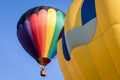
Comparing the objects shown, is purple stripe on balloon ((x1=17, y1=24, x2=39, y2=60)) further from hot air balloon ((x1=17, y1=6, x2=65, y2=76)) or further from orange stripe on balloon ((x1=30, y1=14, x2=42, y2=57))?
orange stripe on balloon ((x1=30, y1=14, x2=42, y2=57))

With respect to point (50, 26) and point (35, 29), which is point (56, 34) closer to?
point (50, 26)

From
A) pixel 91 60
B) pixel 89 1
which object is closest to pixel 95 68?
pixel 91 60

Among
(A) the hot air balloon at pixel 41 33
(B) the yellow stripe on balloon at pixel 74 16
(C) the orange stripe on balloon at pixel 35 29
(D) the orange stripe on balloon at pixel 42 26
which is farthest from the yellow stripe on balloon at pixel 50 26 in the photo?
(B) the yellow stripe on balloon at pixel 74 16

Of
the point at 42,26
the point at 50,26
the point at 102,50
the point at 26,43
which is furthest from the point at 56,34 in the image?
the point at 102,50

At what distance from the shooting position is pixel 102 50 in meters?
8.81

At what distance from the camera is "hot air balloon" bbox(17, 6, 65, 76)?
57.5ft

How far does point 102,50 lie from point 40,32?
29.9ft

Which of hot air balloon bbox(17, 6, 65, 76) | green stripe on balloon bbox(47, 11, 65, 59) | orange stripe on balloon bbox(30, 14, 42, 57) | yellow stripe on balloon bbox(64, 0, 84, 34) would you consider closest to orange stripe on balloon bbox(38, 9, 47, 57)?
hot air balloon bbox(17, 6, 65, 76)

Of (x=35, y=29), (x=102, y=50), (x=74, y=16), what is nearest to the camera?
(x=102, y=50)

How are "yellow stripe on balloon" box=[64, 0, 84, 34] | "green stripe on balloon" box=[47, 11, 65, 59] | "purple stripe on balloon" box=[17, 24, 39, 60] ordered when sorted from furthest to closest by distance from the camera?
"green stripe on balloon" box=[47, 11, 65, 59] < "purple stripe on balloon" box=[17, 24, 39, 60] < "yellow stripe on balloon" box=[64, 0, 84, 34]

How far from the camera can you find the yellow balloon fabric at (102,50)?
8.57 meters

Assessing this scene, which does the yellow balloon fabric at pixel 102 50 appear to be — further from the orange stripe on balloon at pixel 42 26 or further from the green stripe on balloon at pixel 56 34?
the orange stripe on balloon at pixel 42 26

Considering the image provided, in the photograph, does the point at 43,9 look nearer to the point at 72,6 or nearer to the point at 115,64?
the point at 72,6

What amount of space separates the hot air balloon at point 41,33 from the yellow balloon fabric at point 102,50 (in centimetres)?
760
